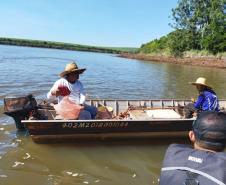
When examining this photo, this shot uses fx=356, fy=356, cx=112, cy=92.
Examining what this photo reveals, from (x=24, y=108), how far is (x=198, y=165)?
22.5 feet

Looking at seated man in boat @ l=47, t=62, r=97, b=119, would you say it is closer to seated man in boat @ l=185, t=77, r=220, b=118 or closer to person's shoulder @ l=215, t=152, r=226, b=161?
seated man in boat @ l=185, t=77, r=220, b=118

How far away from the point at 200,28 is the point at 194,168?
59.9 metres

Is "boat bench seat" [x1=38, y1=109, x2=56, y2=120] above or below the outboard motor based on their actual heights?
below

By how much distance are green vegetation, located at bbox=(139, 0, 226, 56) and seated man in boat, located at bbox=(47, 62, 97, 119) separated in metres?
45.7

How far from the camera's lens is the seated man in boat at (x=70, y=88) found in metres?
8.67

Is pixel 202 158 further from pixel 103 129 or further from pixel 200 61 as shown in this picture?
pixel 200 61

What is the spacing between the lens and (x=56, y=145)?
8719mm

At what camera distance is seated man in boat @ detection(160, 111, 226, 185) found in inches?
96.7

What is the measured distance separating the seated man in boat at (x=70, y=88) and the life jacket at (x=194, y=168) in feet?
20.6

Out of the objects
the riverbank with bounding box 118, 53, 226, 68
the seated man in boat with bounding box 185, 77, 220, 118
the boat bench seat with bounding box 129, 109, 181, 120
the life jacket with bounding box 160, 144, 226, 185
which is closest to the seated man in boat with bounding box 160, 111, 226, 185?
the life jacket with bounding box 160, 144, 226, 185

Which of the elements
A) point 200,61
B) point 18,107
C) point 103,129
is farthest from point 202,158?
point 200,61

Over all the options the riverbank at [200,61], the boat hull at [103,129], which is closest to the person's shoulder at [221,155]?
the boat hull at [103,129]

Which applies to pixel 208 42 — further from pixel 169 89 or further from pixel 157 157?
pixel 157 157

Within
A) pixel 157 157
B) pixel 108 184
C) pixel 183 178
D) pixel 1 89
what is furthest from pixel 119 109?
pixel 183 178
